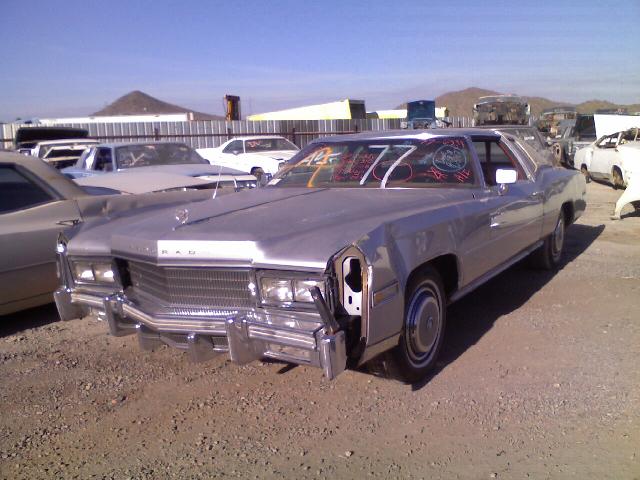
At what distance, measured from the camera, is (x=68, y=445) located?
298cm

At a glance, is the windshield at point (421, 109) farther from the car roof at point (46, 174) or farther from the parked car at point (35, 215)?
the car roof at point (46, 174)

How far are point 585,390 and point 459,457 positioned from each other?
1.09 meters

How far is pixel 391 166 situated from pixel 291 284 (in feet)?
6.34

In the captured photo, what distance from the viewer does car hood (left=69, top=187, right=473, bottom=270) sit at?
2.82 meters

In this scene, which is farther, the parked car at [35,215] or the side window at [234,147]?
the side window at [234,147]

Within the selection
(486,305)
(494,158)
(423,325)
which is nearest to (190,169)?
(494,158)

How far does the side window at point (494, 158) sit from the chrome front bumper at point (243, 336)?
9.55 feet

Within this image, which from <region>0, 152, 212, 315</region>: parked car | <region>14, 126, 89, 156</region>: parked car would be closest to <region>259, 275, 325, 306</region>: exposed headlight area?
<region>0, 152, 212, 315</region>: parked car

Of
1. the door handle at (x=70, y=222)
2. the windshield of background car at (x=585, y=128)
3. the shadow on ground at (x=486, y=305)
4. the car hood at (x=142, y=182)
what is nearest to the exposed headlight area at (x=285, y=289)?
the shadow on ground at (x=486, y=305)

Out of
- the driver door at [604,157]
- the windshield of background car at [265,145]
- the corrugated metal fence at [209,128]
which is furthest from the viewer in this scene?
the corrugated metal fence at [209,128]

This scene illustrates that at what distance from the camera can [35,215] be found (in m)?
4.62

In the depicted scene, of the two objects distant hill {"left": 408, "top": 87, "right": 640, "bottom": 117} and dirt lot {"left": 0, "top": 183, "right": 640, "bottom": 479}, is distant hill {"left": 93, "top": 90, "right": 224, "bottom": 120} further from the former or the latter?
dirt lot {"left": 0, "top": 183, "right": 640, "bottom": 479}

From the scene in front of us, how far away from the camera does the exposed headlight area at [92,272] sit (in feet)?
11.8

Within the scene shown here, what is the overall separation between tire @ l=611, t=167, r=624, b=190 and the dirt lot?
342 inches
